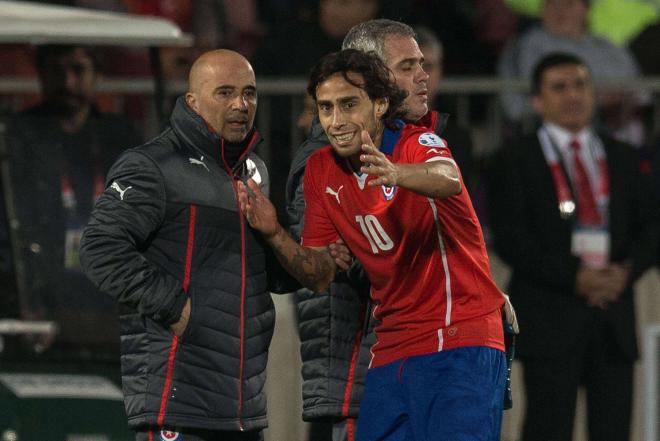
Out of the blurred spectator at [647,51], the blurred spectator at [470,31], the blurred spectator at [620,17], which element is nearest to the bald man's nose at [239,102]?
the blurred spectator at [470,31]

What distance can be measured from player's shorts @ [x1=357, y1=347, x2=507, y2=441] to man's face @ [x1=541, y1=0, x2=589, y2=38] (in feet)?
16.7

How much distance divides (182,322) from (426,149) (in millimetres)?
1117

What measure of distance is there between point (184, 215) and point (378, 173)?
104cm

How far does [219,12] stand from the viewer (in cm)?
1147

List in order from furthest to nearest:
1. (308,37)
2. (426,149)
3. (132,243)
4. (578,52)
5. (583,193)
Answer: (578,52)
(308,37)
(583,193)
(132,243)
(426,149)

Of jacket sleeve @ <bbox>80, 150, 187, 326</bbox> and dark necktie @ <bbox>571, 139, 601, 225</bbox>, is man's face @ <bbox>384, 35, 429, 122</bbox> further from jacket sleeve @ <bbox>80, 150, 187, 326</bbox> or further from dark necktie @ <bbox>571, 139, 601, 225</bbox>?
dark necktie @ <bbox>571, 139, 601, 225</bbox>

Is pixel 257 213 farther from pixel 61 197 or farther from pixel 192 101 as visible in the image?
pixel 61 197

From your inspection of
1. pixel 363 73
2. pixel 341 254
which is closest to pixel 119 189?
pixel 341 254

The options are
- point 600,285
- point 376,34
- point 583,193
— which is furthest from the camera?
point 583,193

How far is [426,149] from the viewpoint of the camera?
20.9ft

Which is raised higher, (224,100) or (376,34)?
(376,34)

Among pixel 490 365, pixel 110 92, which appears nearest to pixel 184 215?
pixel 490 365

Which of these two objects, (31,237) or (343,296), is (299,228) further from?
(31,237)

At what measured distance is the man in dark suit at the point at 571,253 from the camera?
940cm
